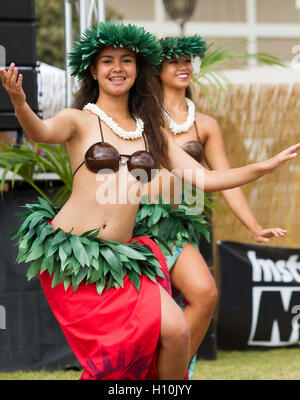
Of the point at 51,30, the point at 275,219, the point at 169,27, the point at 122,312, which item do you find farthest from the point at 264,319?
the point at 51,30

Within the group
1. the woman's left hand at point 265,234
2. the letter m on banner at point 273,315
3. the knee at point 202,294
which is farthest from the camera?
the letter m on banner at point 273,315

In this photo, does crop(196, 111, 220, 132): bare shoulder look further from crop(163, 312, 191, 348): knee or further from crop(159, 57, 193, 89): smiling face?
crop(163, 312, 191, 348): knee

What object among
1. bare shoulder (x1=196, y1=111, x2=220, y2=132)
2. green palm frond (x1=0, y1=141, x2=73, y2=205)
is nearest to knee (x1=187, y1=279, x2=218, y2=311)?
bare shoulder (x1=196, y1=111, x2=220, y2=132)

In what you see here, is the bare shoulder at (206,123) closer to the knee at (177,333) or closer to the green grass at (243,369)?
the knee at (177,333)

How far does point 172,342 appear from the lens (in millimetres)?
2562

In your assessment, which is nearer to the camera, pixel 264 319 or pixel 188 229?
pixel 188 229

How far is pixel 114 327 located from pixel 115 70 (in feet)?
3.21

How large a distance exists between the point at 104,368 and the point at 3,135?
2.51 meters

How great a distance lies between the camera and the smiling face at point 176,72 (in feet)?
12.0

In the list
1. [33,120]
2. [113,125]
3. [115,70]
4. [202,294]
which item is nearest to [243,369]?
[202,294]

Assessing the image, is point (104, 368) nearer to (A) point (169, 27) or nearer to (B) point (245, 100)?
(B) point (245, 100)

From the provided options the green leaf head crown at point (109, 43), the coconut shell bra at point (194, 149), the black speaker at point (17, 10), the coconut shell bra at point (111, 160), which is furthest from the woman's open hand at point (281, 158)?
the black speaker at point (17, 10)

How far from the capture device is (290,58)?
500 inches

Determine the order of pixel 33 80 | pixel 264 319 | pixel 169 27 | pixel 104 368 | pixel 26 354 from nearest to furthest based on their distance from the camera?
pixel 104 368 → pixel 33 80 → pixel 26 354 → pixel 264 319 → pixel 169 27
